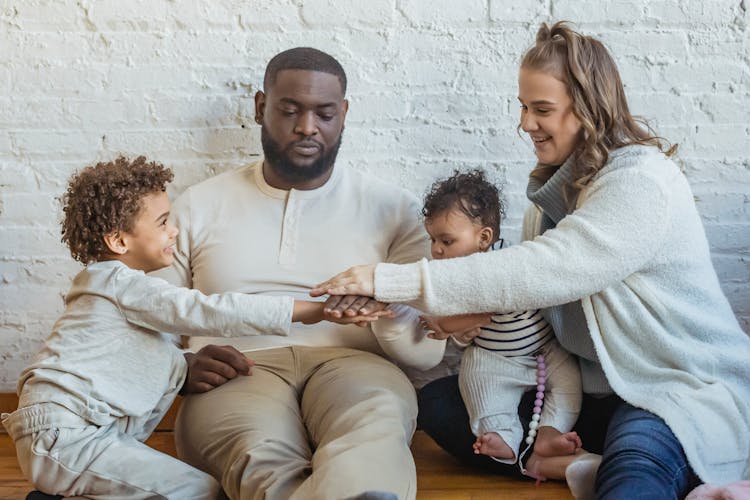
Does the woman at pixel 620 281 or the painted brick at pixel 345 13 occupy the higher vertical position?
the painted brick at pixel 345 13

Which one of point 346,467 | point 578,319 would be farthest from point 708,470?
point 346,467

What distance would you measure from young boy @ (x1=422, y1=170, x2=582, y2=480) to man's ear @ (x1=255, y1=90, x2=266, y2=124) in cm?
51

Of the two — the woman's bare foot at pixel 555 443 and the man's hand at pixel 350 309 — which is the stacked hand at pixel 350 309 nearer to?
the man's hand at pixel 350 309

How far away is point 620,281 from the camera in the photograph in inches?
80.3

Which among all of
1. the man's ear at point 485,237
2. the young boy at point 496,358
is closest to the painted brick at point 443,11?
the young boy at point 496,358

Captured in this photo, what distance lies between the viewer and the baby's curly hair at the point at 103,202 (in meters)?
1.96

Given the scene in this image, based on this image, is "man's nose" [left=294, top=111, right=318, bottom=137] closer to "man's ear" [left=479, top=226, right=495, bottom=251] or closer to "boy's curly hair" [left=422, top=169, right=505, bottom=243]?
"boy's curly hair" [left=422, top=169, right=505, bottom=243]

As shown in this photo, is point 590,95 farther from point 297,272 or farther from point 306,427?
point 306,427

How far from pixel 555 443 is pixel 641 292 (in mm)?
415

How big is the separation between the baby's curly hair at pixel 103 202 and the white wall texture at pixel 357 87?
649 millimetres

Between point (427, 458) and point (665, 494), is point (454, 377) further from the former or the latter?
point (665, 494)

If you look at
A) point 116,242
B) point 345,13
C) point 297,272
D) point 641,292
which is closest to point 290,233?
point 297,272

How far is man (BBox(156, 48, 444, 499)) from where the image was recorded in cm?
208

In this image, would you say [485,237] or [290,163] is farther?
[290,163]
